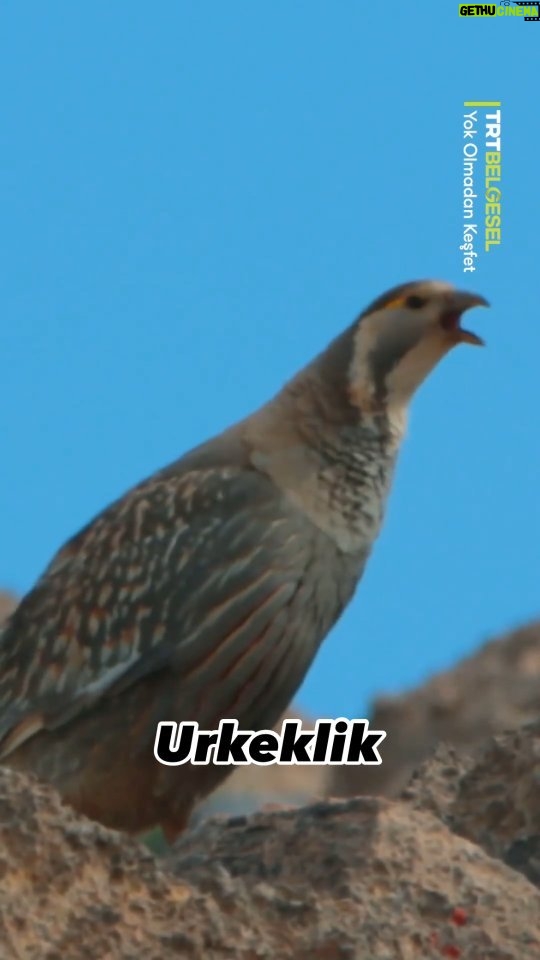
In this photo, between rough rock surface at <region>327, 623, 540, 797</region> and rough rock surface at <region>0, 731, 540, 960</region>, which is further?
rough rock surface at <region>327, 623, 540, 797</region>

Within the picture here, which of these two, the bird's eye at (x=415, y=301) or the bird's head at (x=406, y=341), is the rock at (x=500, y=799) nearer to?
the bird's head at (x=406, y=341)

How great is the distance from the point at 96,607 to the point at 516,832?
417 centimetres

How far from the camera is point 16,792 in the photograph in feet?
14.1

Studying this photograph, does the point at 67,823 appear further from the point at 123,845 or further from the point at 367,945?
the point at 367,945

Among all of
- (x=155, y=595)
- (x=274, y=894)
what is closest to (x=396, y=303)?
(x=155, y=595)

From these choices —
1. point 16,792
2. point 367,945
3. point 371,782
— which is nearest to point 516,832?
point 367,945

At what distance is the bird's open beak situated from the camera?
8.67 metres

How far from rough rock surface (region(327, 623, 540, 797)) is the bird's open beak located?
452 centimetres

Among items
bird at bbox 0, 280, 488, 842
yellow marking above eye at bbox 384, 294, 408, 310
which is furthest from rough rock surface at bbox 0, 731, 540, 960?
yellow marking above eye at bbox 384, 294, 408, 310

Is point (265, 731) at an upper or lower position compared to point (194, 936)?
upper

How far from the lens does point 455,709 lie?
14891 millimetres

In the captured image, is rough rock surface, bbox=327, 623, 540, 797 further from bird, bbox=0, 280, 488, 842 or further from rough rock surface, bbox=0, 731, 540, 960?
rough rock surface, bbox=0, 731, 540, 960

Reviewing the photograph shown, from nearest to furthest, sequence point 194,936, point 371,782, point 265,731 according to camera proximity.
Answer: point 194,936 → point 265,731 → point 371,782

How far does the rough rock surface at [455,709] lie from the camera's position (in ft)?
45.3
